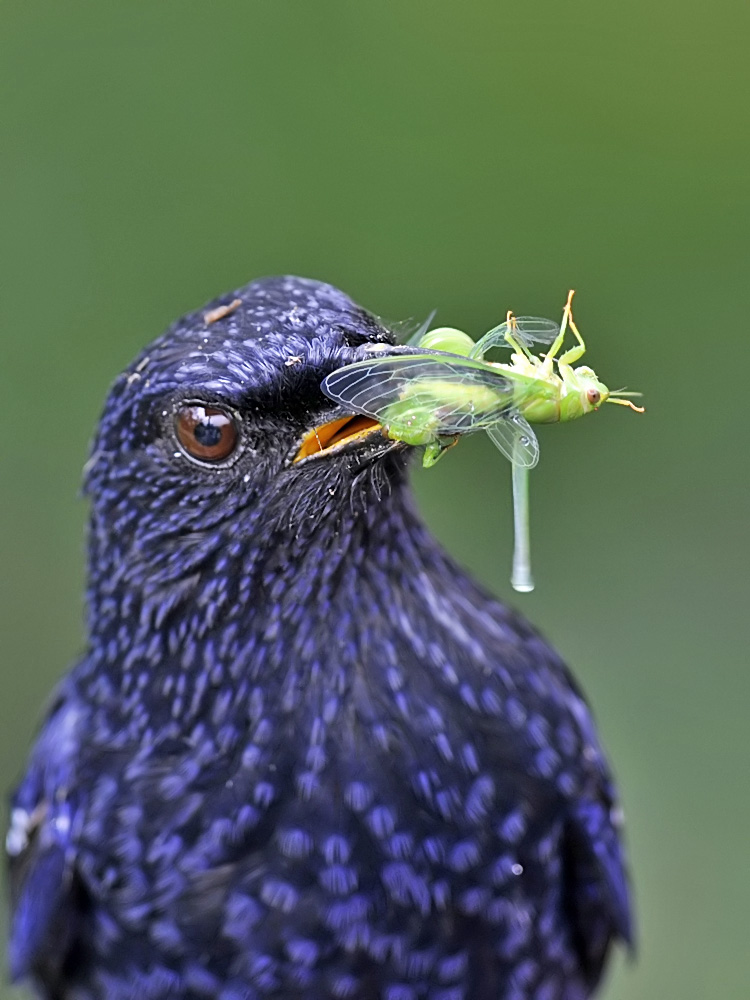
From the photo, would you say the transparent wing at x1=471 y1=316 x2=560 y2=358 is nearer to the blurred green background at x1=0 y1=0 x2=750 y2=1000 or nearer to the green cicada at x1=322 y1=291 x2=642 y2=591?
the green cicada at x1=322 y1=291 x2=642 y2=591

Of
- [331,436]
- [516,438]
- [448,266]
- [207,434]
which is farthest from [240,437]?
[448,266]

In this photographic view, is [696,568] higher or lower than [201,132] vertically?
lower

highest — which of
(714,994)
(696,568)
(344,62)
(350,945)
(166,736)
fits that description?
(344,62)

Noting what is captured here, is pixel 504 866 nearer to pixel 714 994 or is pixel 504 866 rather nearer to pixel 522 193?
pixel 714 994

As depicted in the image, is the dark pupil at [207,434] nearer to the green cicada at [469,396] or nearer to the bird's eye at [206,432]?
the bird's eye at [206,432]

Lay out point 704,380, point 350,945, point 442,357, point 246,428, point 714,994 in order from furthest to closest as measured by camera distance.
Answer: point 704,380, point 714,994, point 350,945, point 246,428, point 442,357

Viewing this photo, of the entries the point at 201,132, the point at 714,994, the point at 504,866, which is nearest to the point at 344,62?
the point at 201,132

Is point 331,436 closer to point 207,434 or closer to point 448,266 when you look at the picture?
point 207,434

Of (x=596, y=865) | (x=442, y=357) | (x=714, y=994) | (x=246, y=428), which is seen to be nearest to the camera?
(x=442, y=357)
